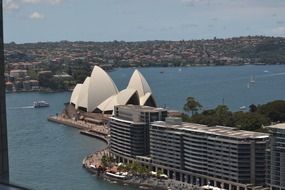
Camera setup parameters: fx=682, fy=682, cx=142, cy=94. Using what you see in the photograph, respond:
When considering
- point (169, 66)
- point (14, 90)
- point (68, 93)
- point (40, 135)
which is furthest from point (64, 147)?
point (169, 66)

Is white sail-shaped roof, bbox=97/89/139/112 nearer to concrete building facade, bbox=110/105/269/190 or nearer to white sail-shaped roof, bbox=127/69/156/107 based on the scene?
white sail-shaped roof, bbox=127/69/156/107

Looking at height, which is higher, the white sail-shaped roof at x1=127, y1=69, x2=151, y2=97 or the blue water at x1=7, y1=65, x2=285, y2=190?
the white sail-shaped roof at x1=127, y1=69, x2=151, y2=97

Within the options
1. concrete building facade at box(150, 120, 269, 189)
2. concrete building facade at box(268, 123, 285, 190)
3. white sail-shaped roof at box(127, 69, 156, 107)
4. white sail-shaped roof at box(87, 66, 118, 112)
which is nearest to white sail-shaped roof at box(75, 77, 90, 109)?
white sail-shaped roof at box(87, 66, 118, 112)

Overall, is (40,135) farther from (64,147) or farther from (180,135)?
(180,135)

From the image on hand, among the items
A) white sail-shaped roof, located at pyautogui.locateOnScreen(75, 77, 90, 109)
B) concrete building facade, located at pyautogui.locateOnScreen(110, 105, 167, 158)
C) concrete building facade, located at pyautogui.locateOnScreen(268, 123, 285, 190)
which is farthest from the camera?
white sail-shaped roof, located at pyautogui.locateOnScreen(75, 77, 90, 109)

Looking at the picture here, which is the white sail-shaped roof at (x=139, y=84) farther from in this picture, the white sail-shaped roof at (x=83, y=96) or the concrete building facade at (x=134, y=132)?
the concrete building facade at (x=134, y=132)

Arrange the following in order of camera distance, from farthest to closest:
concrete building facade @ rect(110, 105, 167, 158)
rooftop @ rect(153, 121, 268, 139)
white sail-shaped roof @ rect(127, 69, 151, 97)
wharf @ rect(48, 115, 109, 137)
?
white sail-shaped roof @ rect(127, 69, 151, 97) < wharf @ rect(48, 115, 109, 137) < concrete building facade @ rect(110, 105, 167, 158) < rooftop @ rect(153, 121, 268, 139)

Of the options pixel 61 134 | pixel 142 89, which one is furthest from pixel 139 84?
pixel 61 134
